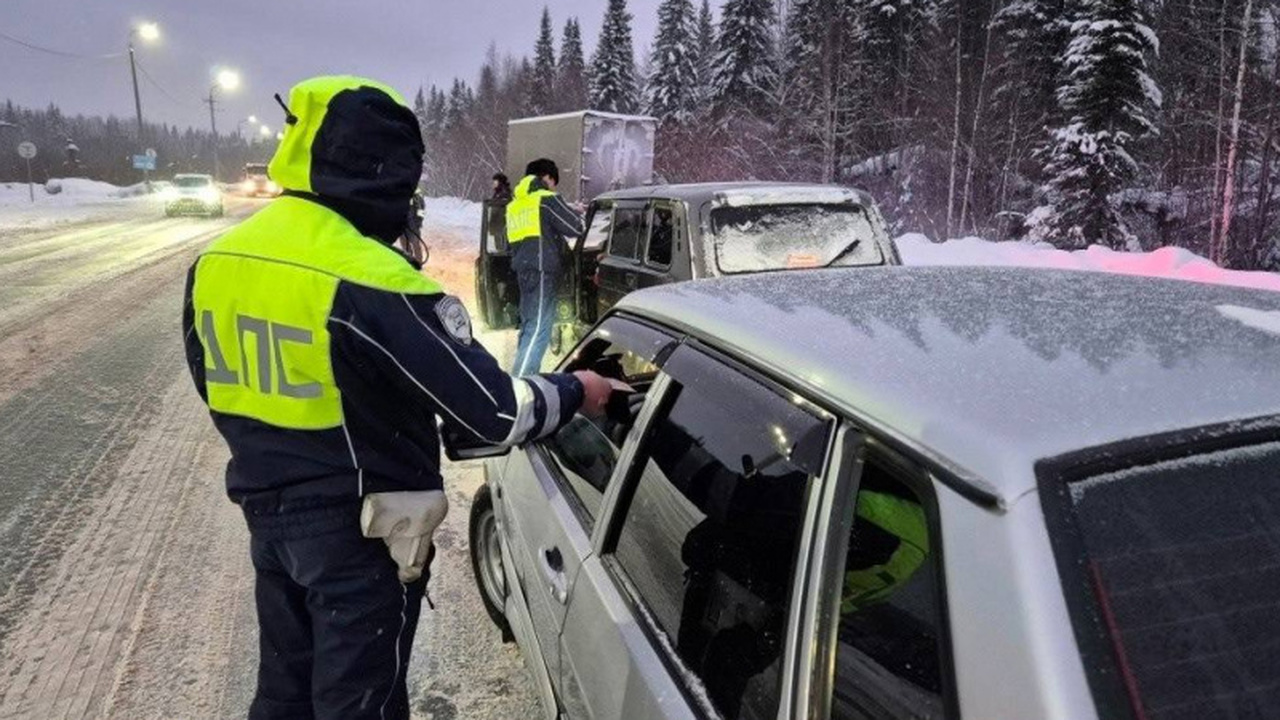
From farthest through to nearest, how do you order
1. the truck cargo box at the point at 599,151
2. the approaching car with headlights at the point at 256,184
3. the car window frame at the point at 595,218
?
the approaching car with headlights at the point at 256,184
the truck cargo box at the point at 599,151
the car window frame at the point at 595,218

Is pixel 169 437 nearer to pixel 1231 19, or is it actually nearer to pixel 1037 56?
pixel 1231 19

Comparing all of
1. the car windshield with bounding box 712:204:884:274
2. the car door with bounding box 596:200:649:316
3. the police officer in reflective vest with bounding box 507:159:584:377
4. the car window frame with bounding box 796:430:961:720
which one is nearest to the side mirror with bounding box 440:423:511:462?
the car window frame with bounding box 796:430:961:720

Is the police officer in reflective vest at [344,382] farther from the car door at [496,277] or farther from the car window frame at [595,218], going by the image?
the car door at [496,277]

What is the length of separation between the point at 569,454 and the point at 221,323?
1.08m

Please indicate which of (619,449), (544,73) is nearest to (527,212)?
(619,449)

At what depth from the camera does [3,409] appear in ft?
19.1

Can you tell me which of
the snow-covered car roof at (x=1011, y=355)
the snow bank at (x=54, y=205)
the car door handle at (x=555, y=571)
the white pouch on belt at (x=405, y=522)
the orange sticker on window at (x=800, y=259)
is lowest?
the car door handle at (x=555, y=571)

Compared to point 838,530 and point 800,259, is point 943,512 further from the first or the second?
point 800,259

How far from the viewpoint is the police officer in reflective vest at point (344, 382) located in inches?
67.8

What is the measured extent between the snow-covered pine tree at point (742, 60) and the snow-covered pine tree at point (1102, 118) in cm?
2183

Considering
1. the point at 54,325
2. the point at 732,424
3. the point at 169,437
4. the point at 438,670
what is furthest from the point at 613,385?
the point at 54,325

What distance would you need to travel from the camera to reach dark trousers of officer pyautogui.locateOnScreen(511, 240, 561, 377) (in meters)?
6.78

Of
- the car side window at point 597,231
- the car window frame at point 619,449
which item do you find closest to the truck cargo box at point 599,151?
the car side window at point 597,231

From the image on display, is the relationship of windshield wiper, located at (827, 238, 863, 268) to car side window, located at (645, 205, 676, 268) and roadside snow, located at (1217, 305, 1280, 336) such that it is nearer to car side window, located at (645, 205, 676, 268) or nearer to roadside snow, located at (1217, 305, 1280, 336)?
car side window, located at (645, 205, 676, 268)
